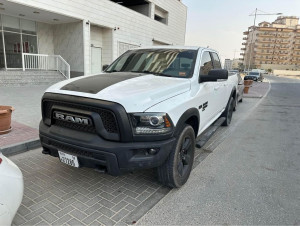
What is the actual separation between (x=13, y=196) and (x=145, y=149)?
1.26m

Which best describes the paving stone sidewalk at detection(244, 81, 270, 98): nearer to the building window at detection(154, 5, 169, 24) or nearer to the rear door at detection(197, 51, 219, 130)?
the rear door at detection(197, 51, 219, 130)

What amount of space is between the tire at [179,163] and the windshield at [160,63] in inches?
38.5

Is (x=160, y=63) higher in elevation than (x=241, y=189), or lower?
higher

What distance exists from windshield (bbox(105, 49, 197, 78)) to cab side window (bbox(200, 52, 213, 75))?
0.73 ft

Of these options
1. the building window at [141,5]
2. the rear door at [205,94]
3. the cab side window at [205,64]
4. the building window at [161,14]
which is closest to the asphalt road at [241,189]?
the rear door at [205,94]

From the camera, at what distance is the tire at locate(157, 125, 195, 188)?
8.79 feet

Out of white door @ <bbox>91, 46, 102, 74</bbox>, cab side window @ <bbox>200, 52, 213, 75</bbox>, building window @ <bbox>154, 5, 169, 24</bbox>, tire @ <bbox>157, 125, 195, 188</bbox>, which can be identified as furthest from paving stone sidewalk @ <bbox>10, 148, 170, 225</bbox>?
building window @ <bbox>154, 5, 169, 24</bbox>

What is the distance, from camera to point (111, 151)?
7.36ft

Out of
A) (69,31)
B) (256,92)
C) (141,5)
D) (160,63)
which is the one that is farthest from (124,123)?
(141,5)

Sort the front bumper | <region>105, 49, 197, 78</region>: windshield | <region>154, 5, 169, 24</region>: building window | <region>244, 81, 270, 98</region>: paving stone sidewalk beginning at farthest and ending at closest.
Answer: <region>154, 5, 169, 24</region>: building window → <region>244, 81, 270, 98</region>: paving stone sidewalk → <region>105, 49, 197, 78</region>: windshield → the front bumper

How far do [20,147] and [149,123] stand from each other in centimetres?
296

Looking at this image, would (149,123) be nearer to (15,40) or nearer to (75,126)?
(75,126)

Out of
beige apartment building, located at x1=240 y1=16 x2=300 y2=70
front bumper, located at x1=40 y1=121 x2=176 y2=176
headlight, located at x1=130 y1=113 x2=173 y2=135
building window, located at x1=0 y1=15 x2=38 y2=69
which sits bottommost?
front bumper, located at x1=40 y1=121 x2=176 y2=176

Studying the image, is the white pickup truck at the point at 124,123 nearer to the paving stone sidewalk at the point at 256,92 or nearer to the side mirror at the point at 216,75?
the side mirror at the point at 216,75
